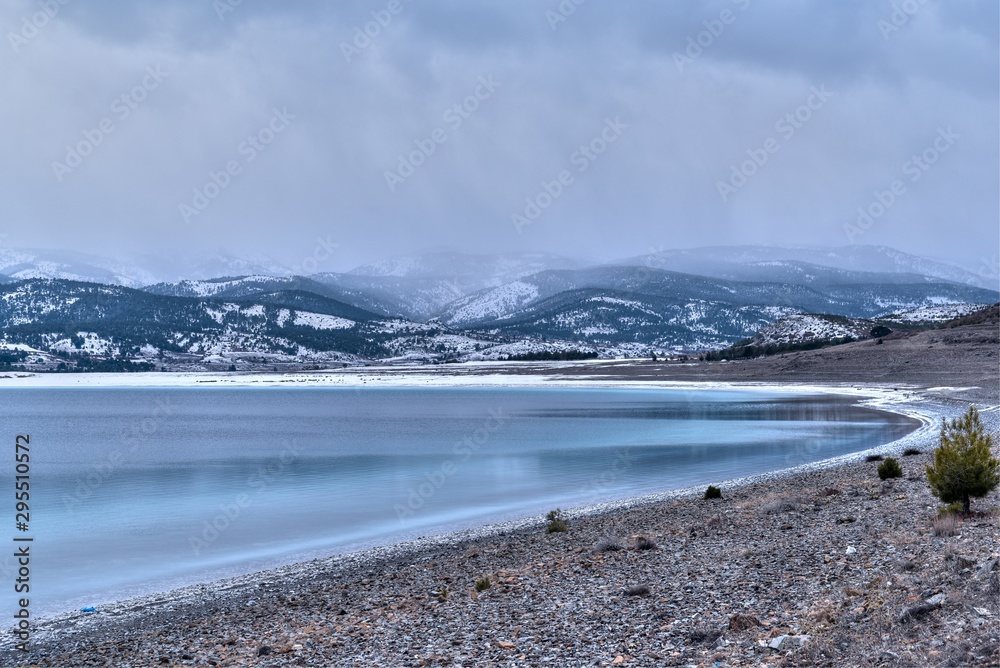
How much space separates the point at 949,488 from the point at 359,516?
1588 centimetres

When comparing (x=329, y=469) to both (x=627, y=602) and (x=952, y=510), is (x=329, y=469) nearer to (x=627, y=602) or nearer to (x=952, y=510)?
(x=627, y=602)

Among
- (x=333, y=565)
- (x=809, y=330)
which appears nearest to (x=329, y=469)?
(x=333, y=565)

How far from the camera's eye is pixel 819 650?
888 centimetres

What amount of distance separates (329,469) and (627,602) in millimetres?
26620

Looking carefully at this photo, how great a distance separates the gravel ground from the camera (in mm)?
9469

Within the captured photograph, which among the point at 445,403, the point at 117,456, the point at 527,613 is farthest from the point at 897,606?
the point at 445,403

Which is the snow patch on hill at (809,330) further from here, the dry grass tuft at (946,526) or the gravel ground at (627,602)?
the dry grass tuft at (946,526)

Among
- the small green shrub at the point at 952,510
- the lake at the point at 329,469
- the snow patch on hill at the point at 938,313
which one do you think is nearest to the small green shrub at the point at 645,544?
the small green shrub at the point at 952,510

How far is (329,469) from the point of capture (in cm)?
3719

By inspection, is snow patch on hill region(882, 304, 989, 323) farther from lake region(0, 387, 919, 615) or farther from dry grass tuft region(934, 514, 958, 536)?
dry grass tuft region(934, 514, 958, 536)

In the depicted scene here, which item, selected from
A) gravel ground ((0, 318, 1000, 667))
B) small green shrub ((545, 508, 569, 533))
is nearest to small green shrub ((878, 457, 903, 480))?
gravel ground ((0, 318, 1000, 667))

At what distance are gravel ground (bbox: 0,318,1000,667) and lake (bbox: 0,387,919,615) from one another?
323 cm

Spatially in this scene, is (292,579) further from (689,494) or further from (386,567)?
(689,494)

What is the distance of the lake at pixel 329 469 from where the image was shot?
20.8 metres
